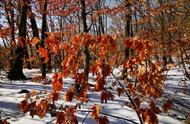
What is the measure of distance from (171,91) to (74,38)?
11397mm

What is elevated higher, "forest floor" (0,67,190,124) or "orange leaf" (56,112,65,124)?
"orange leaf" (56,112,65,124)

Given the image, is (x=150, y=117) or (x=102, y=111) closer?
(x=150, y=117)

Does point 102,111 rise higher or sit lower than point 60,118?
lower

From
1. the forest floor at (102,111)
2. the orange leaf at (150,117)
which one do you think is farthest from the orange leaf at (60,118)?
the forest floor at (102,111)

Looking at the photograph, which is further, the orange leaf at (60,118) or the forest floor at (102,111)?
the forest floor at (102,111)

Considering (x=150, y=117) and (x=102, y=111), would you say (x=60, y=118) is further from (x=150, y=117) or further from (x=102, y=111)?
(x=102, y=111)

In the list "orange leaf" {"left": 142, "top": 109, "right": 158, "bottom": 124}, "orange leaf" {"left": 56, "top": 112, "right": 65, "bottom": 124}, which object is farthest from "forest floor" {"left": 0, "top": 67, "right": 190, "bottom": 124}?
"orange leaf" {"left": 56, "top": 112, "right": 65, "bottom": 124}

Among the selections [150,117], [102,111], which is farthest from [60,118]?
[102,111]

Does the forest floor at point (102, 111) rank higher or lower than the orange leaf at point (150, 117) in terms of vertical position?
lower

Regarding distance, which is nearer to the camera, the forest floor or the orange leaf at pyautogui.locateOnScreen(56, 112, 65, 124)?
the orange leaf at pyautogui.locateOnScreen(56, 112, 65, 124)

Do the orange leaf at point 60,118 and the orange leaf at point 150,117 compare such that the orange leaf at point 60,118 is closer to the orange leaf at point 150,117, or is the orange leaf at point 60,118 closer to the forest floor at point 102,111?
the orange leaf at point 150,117

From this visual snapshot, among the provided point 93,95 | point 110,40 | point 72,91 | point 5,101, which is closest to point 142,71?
point 110,40

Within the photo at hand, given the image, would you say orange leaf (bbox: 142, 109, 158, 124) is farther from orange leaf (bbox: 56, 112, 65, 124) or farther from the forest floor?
the forest floor

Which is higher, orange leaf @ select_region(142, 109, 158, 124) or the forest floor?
orange leaf @ select_region(142, 109, 158, 124)
